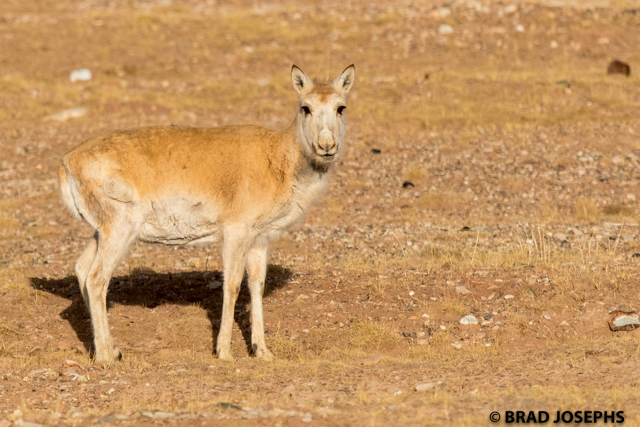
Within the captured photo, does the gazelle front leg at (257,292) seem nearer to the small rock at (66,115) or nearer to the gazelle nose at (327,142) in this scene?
the gazelle nose at (327,142)

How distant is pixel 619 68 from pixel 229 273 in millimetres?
19036

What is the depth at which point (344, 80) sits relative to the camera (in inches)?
353

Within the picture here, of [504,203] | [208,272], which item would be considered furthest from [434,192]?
[208,272]

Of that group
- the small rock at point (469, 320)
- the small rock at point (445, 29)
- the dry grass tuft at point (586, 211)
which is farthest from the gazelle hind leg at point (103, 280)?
the small rock at point (445, 29)

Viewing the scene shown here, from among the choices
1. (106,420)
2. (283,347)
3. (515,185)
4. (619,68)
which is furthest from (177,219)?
(619,68)

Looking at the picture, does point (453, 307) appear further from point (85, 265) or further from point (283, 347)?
point (85, 265)

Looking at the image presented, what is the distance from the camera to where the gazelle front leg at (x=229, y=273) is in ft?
28.7

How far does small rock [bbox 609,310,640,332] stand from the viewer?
9.14m

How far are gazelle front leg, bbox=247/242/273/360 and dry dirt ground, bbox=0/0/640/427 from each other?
0.88 feet

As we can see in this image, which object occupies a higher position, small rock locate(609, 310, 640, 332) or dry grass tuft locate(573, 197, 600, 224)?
small rock locate(609, 310, 640, 332)

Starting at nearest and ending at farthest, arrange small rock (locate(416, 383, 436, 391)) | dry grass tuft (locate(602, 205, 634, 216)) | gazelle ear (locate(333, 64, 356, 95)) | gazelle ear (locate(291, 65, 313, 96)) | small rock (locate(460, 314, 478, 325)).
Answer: small rock (locate(416, 383, 436, 391))
gazelle ear (locate(291, 65, 313, 96))
gazelle ear (locate(333, 64, 356, 95))
small rock (locate(460, 314, 478, 325))
dry grass tuft (locate(602, 205, 634, 216))

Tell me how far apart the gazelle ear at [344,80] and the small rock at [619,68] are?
1765 centimetres

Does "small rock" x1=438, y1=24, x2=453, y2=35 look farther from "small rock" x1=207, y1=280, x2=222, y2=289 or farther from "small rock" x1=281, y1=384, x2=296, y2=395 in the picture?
"small rock" x1=281, y1=384, x2=296, y2=395

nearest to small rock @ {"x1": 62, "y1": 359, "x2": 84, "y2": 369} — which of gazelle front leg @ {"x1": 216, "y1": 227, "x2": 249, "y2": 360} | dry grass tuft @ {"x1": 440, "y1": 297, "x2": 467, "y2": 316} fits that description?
gazelle front leg @ {"x1": 216, "y1": 227, "x2": 249, "y2": 360}
